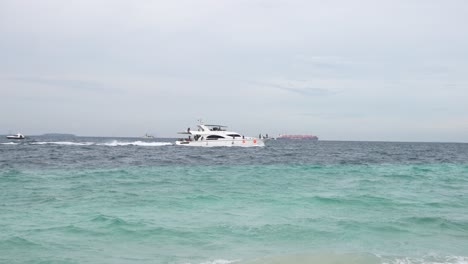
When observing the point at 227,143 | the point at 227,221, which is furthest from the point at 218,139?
the point at 227,221

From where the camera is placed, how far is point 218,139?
62156 mm

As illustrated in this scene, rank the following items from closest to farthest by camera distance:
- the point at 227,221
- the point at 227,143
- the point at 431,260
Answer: the point at 431,260 < the point at 227,221 < the point at 227,143

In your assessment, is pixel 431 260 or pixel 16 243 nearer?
pixel 431 260

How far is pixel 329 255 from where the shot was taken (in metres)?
9.31

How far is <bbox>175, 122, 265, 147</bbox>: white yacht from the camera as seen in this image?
6181 cm

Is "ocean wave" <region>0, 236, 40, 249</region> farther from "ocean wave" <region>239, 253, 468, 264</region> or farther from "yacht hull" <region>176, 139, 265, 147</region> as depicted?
"yacht hull" <region>176, 139, 265, 147</region>

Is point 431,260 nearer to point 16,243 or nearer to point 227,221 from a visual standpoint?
point 227,221

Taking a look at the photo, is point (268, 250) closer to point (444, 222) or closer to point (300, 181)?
point (444, 222)

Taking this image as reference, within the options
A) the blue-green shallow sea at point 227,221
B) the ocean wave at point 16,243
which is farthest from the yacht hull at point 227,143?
the ocean wave at point 16,243

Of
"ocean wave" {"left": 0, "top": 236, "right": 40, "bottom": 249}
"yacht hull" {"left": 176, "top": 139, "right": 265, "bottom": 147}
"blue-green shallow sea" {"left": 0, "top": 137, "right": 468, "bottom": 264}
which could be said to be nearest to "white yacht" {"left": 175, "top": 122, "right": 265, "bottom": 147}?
"yacht hull" {"left": 176, "top": 139, "right": 265, "bottom": 147}

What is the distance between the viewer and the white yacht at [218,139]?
203ft

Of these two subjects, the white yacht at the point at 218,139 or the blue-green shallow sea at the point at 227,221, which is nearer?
the blue-green shallow sea at the point at 227,221

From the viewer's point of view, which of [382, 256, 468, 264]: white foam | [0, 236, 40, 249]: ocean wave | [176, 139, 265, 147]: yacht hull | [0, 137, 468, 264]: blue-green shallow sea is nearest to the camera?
[382, 256, 468, 264]: white foam

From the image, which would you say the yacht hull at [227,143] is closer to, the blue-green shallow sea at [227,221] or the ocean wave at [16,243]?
the blue-green shallow sea at [227,221]
